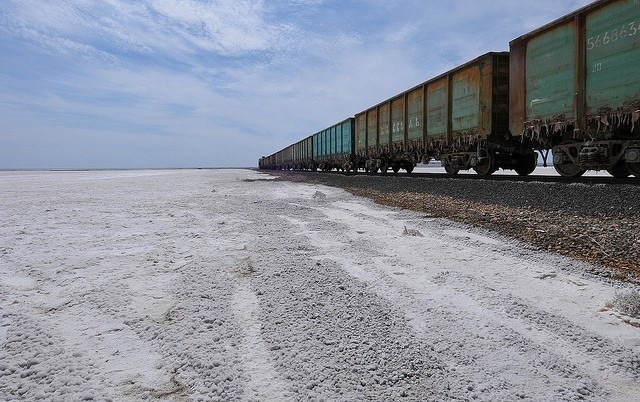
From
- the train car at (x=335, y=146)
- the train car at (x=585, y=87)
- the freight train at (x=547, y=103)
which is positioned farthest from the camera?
the train car at (x=335, y=146)

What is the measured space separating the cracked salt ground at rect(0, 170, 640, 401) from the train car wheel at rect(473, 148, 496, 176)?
685 centimetres

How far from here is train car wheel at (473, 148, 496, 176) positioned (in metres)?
10.1

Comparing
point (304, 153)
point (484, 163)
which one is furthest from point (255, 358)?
point (304, 153)

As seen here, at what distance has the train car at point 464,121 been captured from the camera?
9609 mm

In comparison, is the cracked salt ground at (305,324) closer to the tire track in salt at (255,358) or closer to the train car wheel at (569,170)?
the tire track in salt at (255,358)

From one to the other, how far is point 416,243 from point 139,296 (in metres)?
3.00

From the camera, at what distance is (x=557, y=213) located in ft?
18.5

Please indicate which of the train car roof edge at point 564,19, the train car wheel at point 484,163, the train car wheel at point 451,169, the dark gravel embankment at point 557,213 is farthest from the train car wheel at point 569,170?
the train car wheel at point 451,169

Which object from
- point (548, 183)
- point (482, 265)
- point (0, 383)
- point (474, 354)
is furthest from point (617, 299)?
point (548, 183)

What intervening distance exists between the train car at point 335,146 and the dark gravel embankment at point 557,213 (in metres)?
13.2

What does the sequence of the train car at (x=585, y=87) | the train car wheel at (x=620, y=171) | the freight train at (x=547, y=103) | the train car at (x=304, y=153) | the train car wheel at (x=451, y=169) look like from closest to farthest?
the train car at (x=585, y=87) < the freight train at (x=547, y=103) < the train car wheel at (x=620, y=171) < the train car wheel at (x=451, y=169) < the train car at (x=304, y=153)

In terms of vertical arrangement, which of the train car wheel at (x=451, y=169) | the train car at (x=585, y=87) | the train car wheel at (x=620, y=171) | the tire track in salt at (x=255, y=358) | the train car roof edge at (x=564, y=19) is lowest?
the tire track in salt at (x=255, y=358)

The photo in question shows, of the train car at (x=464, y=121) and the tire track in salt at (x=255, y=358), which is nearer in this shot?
the tire track in salt at (x=255, y=358)

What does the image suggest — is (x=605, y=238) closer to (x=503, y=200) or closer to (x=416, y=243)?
(x=416, y=243)
